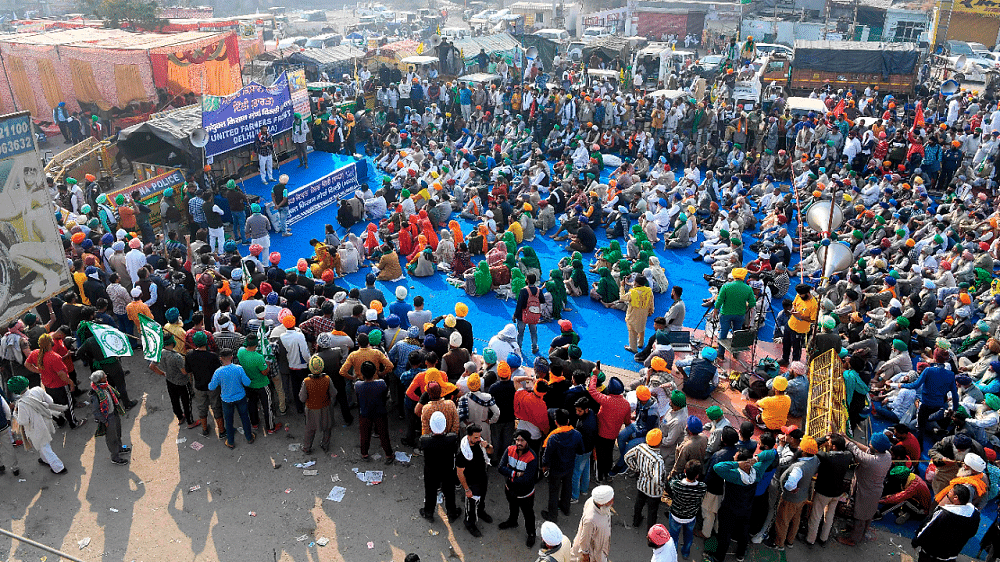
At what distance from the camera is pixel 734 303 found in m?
10.3

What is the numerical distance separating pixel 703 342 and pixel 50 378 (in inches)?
352

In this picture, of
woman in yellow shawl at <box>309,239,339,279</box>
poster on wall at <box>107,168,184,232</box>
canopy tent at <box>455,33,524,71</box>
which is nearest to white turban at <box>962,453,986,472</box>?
woman in yellow shawl at <box>309,239,339,279</box>

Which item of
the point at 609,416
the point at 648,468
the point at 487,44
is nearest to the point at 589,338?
the point at 609,416

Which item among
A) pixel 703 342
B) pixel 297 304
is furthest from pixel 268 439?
pixel 703 342

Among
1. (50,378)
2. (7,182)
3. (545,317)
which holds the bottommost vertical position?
(545,317)

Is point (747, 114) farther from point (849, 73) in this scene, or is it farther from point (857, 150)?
point (849, 73)

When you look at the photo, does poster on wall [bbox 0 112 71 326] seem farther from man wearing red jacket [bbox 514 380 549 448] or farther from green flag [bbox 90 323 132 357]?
man wearing red jacket [bbox 514 380 549 448]

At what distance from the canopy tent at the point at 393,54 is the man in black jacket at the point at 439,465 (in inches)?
982

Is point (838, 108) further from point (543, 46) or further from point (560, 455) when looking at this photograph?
point (560, 455)

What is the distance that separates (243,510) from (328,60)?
88.8 ft

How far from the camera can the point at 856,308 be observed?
35.9ft

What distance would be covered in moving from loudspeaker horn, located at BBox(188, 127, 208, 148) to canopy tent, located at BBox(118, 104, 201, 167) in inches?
7.6

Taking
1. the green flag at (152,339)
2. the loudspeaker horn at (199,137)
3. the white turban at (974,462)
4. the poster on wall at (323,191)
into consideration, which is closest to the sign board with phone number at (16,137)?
the green flag at (152,339)

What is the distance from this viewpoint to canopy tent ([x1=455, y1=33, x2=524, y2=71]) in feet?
97.6
